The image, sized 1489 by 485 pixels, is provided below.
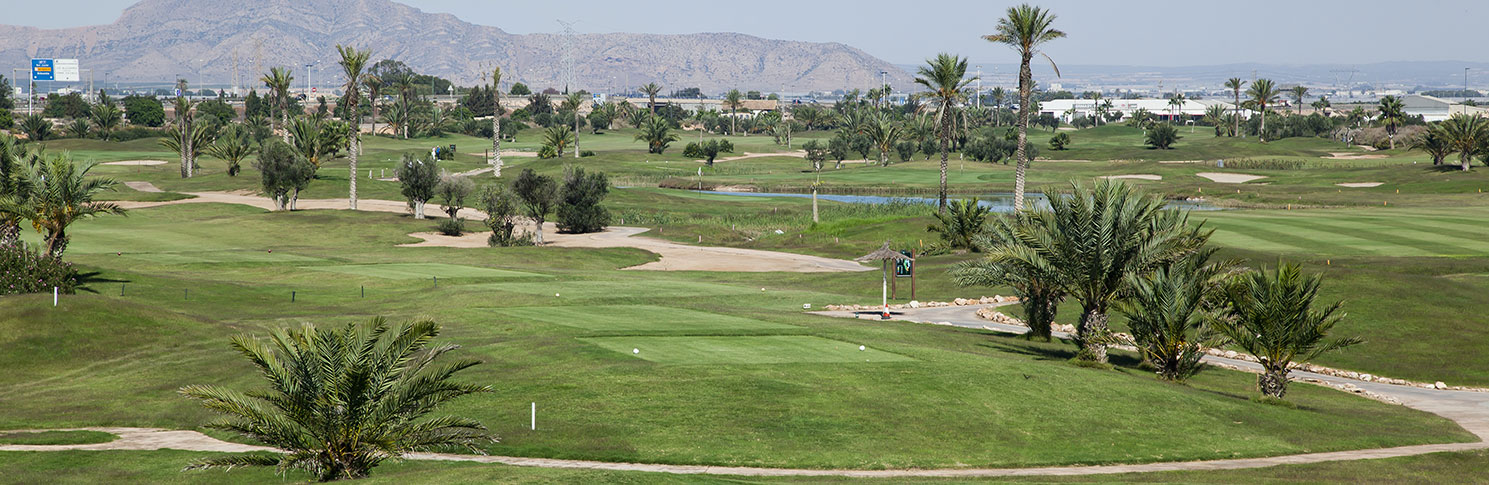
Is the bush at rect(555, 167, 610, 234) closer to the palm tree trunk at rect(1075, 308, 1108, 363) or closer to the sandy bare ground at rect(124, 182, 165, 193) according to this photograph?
the sandy bare ground at rect(124, 182, 165, 193)

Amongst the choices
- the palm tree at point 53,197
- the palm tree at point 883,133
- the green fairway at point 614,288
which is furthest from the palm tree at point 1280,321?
the palm tree at point 883,133

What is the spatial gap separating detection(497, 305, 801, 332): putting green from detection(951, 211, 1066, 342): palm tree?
666 cm

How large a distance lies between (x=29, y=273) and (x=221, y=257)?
79.9ft

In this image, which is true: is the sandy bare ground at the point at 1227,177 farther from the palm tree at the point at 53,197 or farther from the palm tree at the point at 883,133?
the palm tree at the point at 53,197

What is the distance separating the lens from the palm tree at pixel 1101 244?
1517 inches

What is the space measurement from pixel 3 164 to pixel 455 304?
63.6ft

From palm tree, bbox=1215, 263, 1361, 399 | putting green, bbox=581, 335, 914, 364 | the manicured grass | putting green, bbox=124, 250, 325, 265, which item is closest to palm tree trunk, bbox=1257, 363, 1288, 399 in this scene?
palm tree, bbox=1215, 263, 1361, 399

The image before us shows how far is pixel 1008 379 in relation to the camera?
107ft

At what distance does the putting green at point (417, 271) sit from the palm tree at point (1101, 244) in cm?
3122

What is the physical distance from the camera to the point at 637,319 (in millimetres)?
43031

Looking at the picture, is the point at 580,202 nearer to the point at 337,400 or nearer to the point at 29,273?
the point at 29,273

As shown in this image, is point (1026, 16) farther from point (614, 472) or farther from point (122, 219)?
point (122, 219)

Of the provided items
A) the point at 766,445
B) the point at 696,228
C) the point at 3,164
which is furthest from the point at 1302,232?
the point at 3,164

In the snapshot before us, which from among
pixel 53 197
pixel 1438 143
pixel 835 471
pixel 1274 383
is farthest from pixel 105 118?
pixel 835 471
